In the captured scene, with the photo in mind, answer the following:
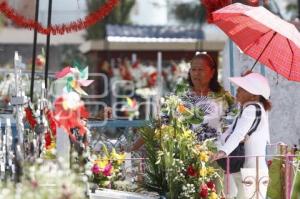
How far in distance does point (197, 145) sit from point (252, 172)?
0.52 m

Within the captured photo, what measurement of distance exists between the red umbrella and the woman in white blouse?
0.50 metres

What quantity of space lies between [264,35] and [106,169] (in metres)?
2.09

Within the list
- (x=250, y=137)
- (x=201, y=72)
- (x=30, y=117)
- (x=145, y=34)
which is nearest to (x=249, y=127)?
(x=250, y=137)

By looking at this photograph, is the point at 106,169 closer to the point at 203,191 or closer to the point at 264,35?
the point at 203,191

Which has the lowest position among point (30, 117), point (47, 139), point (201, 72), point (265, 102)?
point (47, 139)

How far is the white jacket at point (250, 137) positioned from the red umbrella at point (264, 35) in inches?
29.8

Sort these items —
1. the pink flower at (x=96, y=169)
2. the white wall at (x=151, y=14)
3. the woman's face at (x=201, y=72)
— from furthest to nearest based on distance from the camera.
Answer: the white wall at (x=151, y=14)
the woman's face at (x=201, y=72)
the pink flower at (x=96, y=169)

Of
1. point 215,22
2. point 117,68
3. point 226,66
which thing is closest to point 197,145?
point 215,22

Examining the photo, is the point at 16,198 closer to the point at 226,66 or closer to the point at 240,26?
the point at 240,26

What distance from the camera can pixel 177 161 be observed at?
6.39m

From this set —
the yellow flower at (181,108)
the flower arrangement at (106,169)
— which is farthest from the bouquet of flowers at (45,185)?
the yellow flower at (181,108)

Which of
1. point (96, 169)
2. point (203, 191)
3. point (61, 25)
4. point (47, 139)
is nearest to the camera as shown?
point (203, 191)

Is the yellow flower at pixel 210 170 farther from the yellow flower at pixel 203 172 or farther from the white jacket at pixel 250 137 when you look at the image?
the white jacket at pixel 250 137

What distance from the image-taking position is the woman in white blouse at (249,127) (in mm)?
6773
